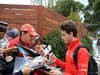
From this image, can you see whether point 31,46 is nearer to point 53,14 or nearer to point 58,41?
point 58,41

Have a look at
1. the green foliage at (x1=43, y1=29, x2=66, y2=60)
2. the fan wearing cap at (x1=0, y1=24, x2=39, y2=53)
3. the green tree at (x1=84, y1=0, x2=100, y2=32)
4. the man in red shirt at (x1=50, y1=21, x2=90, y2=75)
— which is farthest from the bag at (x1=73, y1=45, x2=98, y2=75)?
the green tree at (x1=84, y1=0, x2=100, y2=32)

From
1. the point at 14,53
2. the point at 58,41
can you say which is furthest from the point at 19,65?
the point at 58,41

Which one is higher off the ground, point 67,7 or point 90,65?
point 90,65

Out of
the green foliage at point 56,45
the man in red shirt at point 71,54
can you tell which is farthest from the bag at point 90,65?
the green foliage at point 56,45

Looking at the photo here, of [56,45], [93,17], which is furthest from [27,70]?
[93,17]

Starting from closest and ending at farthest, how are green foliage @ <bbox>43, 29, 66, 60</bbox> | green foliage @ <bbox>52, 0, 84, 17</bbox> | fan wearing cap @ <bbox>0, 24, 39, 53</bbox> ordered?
fan wearing cap @ <bbox>0, 24, 39, 53</bbox> → green foliage @ <bbox>43, 29, 66, 60</bbox> → green foliage @ <bbox>52, 0, 84, 17</bbox>

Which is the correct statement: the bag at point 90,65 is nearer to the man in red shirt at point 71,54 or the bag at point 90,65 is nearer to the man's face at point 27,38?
the man in red shirt at point 71,54

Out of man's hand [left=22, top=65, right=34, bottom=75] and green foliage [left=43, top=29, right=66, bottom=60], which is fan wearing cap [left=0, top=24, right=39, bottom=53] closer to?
man's hand [left=22, top=65, right=34, bottom=75]

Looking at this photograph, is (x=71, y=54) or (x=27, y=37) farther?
(x=27, y=37)

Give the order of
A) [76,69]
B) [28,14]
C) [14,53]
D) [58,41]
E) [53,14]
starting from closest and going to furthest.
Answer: [76,69]
[14,53]
[28,14]
[58,41]
[53,14]

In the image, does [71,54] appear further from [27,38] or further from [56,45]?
[56,45]

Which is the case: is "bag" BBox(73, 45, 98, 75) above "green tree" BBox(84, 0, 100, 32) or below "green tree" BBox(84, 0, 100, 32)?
above

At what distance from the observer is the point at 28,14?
10.9 m

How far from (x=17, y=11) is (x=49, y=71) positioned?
718cm
